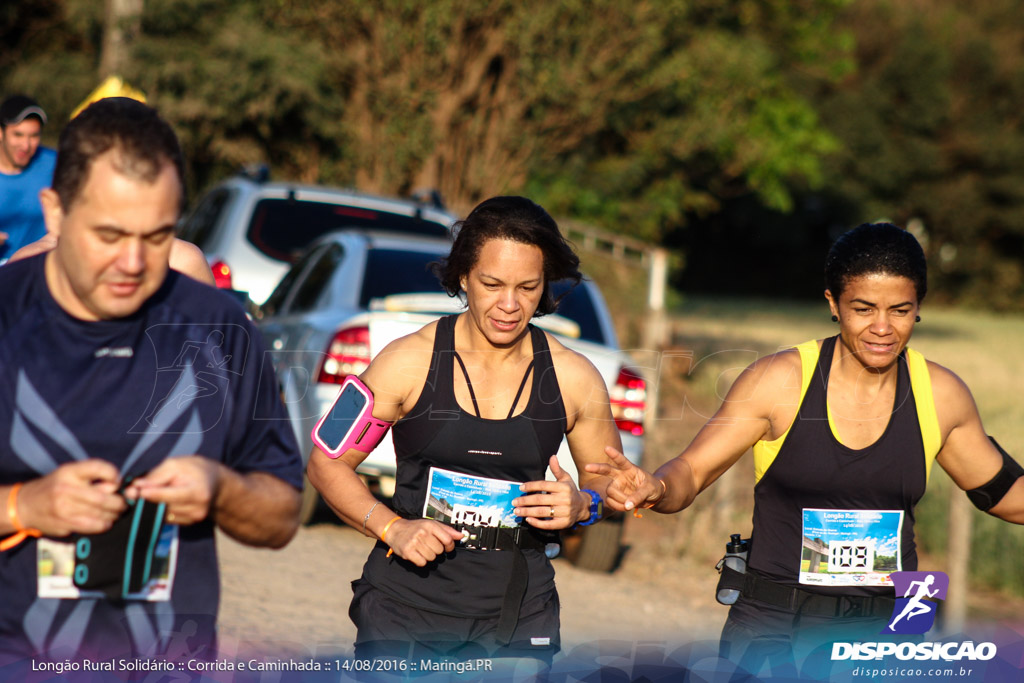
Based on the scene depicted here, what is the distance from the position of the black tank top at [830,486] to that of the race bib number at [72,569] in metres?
1.94

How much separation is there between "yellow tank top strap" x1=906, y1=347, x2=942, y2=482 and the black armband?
244 millimetres

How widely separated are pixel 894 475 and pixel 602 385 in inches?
36.9

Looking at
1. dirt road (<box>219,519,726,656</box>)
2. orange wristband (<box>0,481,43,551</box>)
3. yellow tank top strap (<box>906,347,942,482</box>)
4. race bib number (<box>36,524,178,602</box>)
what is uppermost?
yellow tank top strap (<box>906,347,942,482</box>)

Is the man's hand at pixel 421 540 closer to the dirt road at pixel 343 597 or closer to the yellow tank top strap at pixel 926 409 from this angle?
the yellow tank top strap at pixel 926 409

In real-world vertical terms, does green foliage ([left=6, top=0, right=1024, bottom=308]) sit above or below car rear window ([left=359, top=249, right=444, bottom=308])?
above

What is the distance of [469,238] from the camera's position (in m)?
3.73

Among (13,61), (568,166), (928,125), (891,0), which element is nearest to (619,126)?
(568,166)

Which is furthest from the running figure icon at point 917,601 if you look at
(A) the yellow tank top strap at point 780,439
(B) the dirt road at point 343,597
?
(B) the dirt road at point 343,597

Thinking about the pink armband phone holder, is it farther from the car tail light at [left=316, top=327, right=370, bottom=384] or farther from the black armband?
the car tail light at [left=316, top=327, right=370, bottom=384]

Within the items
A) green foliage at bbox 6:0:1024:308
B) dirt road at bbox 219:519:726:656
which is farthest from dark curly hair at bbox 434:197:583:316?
green foliage at bbox 6:0:1024:308

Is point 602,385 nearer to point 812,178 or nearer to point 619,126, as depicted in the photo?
point 619,126

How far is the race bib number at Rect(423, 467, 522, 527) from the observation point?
347cm

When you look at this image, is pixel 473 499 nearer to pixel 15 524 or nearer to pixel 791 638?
pixel 791 638

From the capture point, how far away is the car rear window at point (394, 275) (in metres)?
7.12
